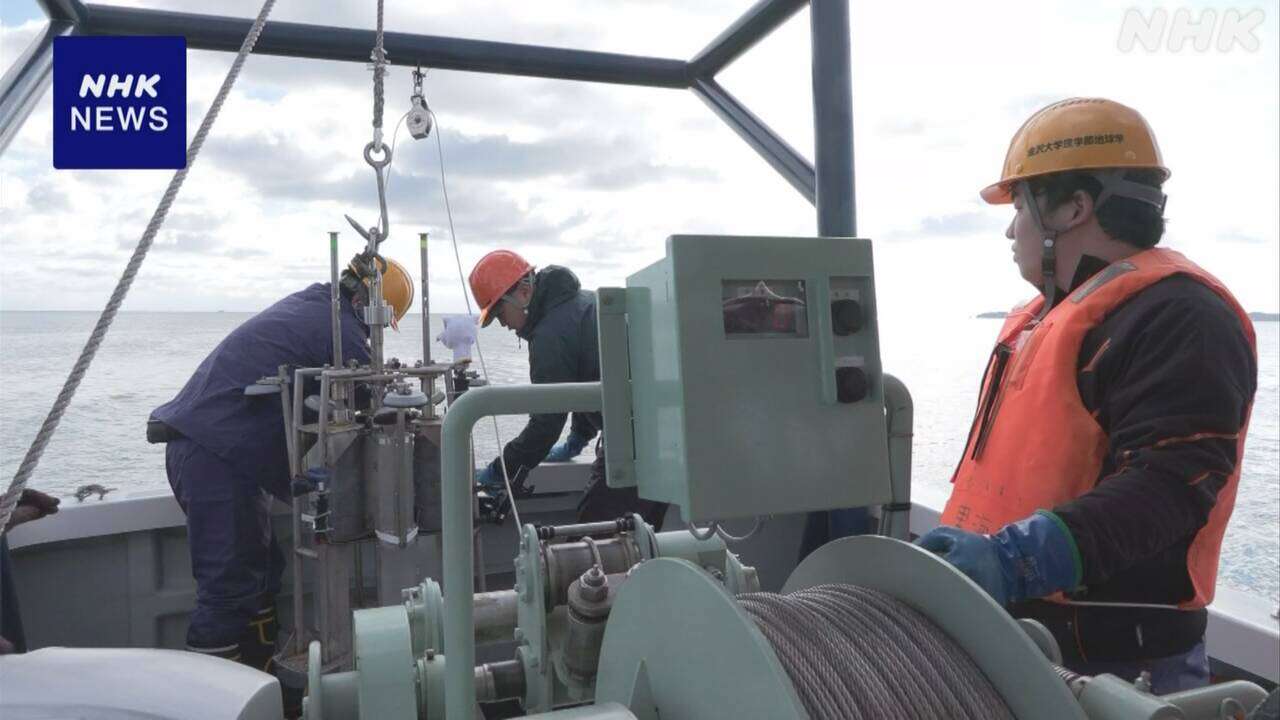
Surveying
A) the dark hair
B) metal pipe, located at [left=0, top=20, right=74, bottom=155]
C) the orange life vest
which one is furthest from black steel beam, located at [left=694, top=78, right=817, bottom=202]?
metal pipe, located at [left=0, top=20, right=74, bottom=155]

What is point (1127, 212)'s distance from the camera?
61.7 inches

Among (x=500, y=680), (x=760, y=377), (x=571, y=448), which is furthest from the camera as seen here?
(x=571, y=448)

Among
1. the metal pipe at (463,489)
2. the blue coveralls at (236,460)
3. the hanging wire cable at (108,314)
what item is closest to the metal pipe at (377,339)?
the blue coveralls at (236,460)

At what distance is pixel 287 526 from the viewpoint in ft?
12.1

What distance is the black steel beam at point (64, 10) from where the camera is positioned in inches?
123

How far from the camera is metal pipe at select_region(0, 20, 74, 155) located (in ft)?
9.29

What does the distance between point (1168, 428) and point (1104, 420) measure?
0.16 metres

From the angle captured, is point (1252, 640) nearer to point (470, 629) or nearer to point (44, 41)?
point (470, 629)

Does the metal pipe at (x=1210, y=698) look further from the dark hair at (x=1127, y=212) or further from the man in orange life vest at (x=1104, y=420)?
the dark hair at (x=1127, y=212)

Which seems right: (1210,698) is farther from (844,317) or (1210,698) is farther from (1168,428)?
(844,317)

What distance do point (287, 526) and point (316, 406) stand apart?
3.37 feet

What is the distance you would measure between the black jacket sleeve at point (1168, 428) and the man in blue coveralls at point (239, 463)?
2.55 metres

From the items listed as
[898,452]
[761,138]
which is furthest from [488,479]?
[898,452]

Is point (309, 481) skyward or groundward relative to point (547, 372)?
groundward
